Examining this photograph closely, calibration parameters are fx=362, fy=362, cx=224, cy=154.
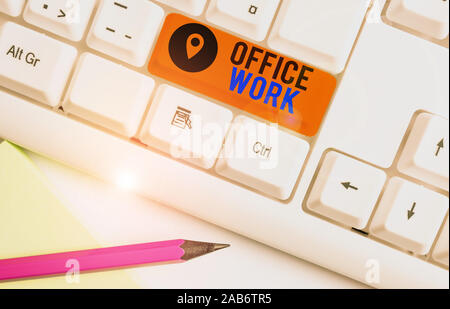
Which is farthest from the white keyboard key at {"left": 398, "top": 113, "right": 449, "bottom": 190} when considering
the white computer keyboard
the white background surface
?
the white background surface

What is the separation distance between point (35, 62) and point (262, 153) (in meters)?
0.19

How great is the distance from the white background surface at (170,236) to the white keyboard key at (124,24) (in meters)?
0.12

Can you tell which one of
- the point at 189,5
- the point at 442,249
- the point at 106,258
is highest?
the point at 189,5

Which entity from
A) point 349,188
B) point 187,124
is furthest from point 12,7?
point 349,188

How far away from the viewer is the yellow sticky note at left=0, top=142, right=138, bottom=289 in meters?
0.31

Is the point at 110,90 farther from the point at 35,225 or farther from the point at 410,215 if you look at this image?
the point at 410,215

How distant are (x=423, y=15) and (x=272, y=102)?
0.13 m

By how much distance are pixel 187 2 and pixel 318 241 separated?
21 centimetres

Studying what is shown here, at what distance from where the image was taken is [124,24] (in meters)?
0.28

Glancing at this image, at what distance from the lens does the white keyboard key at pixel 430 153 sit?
0.28 meters

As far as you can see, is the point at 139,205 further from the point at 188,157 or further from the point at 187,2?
the point at 187,2

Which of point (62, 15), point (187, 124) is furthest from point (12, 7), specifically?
point (187, 124)

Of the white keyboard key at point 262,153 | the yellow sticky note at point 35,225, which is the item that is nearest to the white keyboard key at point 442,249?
the white keyboard key at point 262,153

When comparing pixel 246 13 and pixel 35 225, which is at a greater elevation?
pixel 246 13
